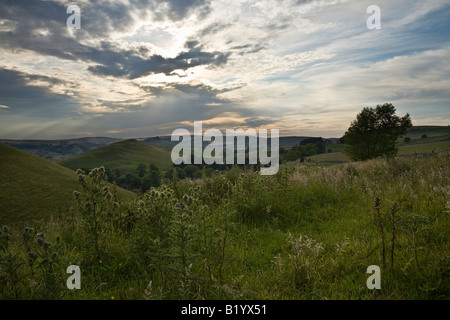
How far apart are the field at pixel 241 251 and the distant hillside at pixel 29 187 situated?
26.0 m

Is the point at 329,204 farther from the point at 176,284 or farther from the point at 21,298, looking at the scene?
the point at 21,298

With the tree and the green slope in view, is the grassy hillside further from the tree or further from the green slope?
the green slope

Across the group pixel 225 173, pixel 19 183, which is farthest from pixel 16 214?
pixel 225 173

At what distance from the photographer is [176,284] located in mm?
3277

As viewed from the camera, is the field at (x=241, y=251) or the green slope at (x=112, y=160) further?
the green slope at (x=112, y=160)

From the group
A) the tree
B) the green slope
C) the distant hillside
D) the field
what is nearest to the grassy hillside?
the tree

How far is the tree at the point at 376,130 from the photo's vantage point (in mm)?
56938

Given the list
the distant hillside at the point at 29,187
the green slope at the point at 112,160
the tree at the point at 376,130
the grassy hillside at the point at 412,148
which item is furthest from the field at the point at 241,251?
the green slope at the point at 112,160

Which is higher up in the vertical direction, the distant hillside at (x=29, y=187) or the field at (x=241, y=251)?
the field at (x=241, y=251)

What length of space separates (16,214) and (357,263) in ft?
129

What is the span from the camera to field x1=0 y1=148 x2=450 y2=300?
3215mm

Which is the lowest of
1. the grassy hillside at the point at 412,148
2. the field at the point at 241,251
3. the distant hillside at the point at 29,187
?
the distant hillside at the point at 29,187

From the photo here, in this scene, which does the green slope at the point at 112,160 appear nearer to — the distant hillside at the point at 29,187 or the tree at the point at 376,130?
the distant hillside at the point at 29,187

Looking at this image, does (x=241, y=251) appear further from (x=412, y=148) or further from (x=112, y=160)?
(x=112, y=160)
